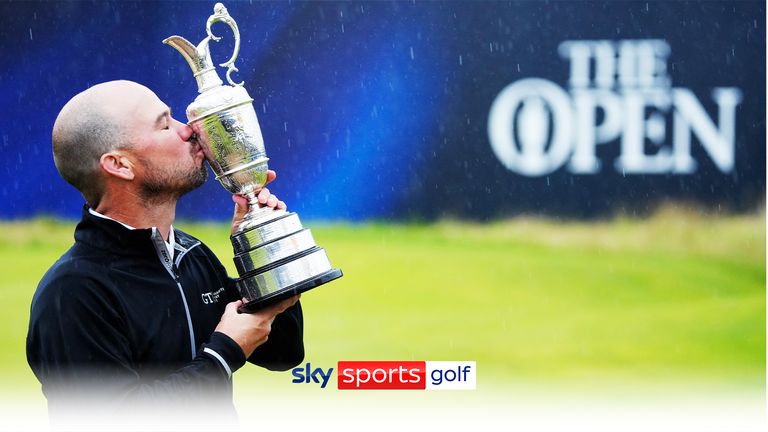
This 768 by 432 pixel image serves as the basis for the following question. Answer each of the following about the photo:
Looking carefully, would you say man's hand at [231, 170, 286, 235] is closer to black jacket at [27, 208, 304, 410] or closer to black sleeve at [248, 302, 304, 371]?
black jacket at [27, 208, 304, 410]

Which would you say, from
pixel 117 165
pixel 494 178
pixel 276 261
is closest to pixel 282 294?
pixel 276 261

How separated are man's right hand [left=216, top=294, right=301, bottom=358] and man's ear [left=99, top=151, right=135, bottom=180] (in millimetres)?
339

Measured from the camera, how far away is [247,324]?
1.83 metres

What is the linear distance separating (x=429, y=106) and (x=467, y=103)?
16 cm

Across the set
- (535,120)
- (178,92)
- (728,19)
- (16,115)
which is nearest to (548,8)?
(535,120)

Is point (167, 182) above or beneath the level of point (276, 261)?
above

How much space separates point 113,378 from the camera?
167 centimetres

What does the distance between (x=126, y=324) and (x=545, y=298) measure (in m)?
2.50

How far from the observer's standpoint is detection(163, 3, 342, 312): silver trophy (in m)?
1.89

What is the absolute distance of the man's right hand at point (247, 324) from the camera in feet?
5.93

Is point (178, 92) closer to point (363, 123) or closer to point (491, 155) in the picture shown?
point (363, 123)

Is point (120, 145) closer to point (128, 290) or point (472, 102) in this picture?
point (128, 290)

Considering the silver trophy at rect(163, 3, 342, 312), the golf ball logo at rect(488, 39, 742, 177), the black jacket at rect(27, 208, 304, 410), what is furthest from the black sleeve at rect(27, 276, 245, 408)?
the golf ball logo at rect(488, 39, 742, 177)

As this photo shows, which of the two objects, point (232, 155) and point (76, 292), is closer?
point (76, 292)
